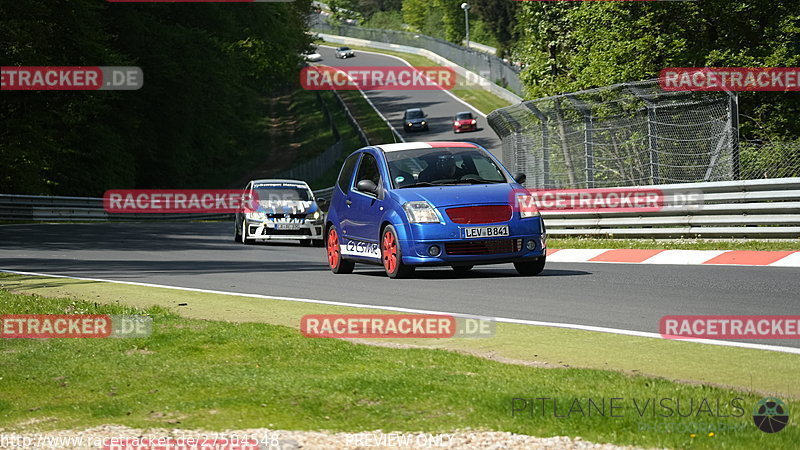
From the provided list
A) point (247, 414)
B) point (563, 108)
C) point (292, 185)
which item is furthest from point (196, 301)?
point (292, 185)

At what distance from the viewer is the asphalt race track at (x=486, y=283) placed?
10.1 meters

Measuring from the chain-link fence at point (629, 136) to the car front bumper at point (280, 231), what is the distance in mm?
4785

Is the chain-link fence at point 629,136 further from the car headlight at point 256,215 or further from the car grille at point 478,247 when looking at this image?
the car grille at point 478,247

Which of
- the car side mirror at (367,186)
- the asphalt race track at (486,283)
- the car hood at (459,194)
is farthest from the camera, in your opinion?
the car side mirror at (367,186)

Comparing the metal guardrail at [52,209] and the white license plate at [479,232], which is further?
the metal guardrail at [52,209]

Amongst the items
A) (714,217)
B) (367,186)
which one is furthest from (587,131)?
(367,186)

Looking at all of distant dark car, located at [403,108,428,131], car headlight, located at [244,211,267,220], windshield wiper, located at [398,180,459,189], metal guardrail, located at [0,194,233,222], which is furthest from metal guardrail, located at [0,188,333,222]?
distant dark car, located at [403,108,428,131]

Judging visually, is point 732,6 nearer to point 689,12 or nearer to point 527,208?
point 689,12

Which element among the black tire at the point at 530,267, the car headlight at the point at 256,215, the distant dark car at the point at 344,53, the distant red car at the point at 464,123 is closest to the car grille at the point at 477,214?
the black tire at the point at 530,267

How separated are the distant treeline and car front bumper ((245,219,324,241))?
20.8m

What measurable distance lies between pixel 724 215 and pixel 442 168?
5.83 metres

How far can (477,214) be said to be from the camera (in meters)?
13.4

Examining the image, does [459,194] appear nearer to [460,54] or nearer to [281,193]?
[281,193]

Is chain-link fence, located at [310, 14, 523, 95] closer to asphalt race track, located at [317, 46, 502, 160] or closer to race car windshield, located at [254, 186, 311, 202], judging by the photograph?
asphalt race track, located at [317, 46, 502, 160]
